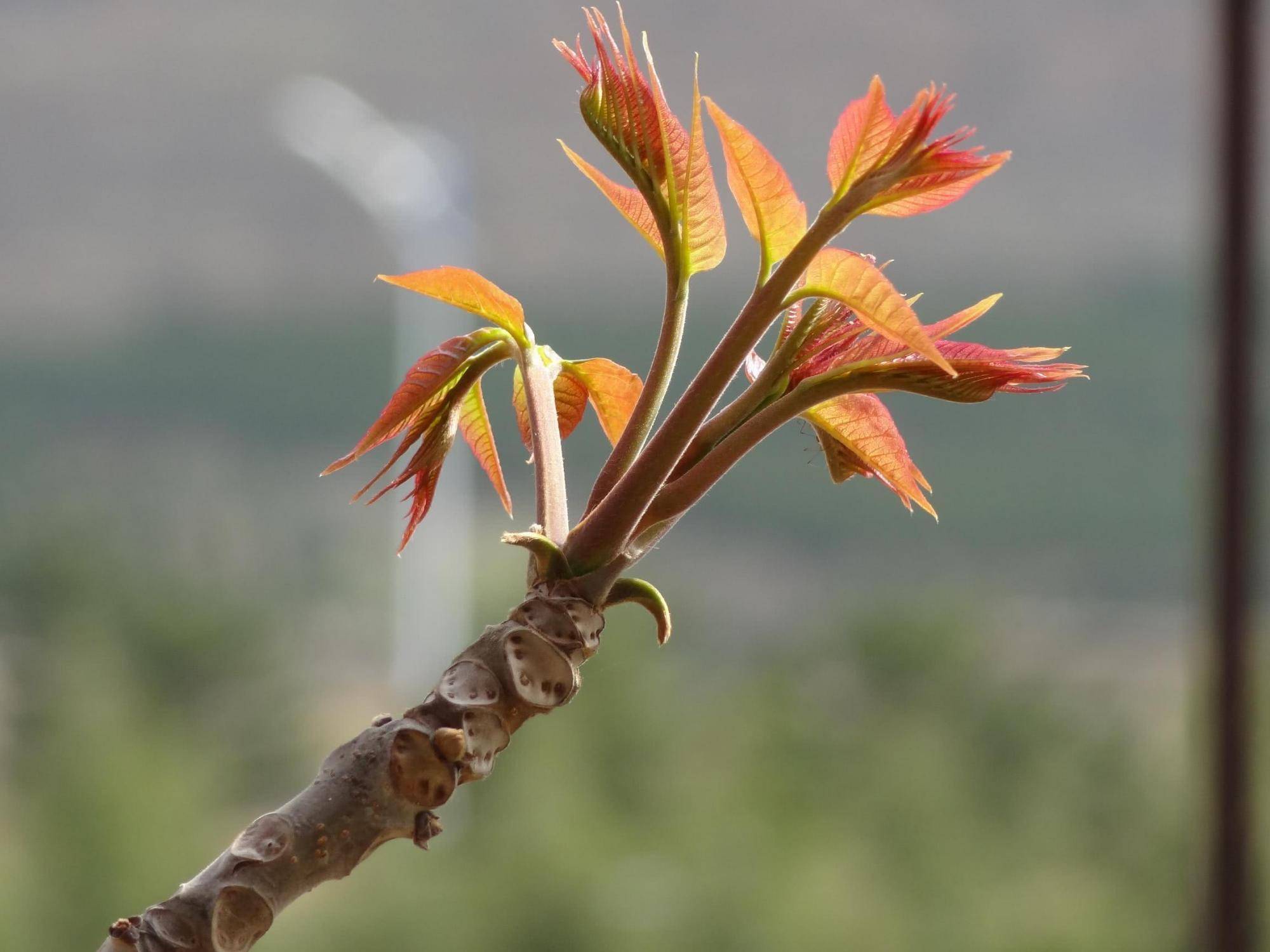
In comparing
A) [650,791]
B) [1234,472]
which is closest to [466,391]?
[1234,472]

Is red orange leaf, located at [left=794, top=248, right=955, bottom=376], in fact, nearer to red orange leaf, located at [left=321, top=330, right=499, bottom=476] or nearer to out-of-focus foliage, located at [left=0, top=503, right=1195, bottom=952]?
red orange leaf, located at [left=321, top=330, right=499, bottom=476]

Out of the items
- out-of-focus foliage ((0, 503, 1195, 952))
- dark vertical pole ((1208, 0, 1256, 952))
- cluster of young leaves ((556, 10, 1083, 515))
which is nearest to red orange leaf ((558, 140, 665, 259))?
cluster of young leaves ((556, 10, 1083, 515))

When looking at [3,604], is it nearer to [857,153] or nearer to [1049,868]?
[1049,868]

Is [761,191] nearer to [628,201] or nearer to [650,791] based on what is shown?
[628,201]

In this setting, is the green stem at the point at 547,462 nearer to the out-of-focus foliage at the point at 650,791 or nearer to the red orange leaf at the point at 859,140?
the red orange leaf at the point at 859,140

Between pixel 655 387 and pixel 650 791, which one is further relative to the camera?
pixel 650 791

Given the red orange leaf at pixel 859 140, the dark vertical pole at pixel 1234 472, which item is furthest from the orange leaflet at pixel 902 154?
the dark vertical pole at pixel 1234 472
